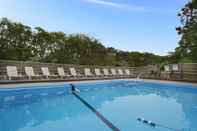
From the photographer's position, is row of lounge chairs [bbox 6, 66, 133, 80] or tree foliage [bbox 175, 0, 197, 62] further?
tree foliage [bbox 175, 0, 197, 62]

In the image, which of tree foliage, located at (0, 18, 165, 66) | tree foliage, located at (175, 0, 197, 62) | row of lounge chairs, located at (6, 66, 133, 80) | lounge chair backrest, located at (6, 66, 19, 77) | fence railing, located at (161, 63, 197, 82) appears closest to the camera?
lounge chair backrest, located at (6, 66, 19, 77)

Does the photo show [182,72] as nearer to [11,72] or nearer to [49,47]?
[49,47]

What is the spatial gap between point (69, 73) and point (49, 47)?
2.88m

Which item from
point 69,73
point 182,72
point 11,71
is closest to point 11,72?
point 11,71

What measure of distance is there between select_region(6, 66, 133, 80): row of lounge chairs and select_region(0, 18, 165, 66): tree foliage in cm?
227

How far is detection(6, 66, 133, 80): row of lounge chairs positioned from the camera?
370 inches

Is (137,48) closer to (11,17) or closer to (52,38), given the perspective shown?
(52,38)

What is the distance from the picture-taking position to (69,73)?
12727 mm

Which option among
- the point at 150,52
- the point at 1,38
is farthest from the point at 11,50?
the point at 150,52

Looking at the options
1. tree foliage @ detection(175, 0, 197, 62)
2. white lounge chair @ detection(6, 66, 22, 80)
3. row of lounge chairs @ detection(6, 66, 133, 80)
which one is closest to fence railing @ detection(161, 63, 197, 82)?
tree foliage @ detection(175, 0, 197, 62)

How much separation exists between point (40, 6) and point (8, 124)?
9554 millimetres

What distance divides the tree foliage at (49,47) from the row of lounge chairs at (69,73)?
2.27 metres

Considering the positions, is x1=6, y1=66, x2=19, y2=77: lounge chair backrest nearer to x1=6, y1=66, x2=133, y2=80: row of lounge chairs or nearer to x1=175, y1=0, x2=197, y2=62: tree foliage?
x1=6, y1=66, x2=133, y2=80: row of lounge chairs

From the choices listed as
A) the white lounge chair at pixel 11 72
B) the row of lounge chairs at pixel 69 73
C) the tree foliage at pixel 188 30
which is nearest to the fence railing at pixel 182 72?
the tree foliage at pixel 188 30
